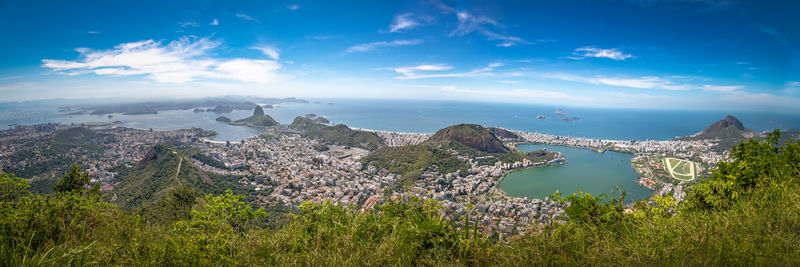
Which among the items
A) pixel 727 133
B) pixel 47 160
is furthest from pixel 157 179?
pixel 727 133

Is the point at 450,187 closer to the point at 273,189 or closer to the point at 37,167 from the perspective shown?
the point at 273,189

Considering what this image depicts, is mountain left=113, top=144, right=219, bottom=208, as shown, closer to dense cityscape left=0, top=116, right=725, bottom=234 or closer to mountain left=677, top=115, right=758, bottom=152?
dense cityscape left=0, top=116, right=725, bottom=234

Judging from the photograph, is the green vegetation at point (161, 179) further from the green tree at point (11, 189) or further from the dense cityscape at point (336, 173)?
the green tree at point (11, 189)

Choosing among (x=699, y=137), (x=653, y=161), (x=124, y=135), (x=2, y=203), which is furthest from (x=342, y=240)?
(x=699, y=137)

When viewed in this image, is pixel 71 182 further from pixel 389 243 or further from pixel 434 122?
pixel 434 122

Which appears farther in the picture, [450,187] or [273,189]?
[450,187]

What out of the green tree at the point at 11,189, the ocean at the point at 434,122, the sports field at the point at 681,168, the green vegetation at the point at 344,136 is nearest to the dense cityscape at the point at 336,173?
the green vegetation at the point at 344,136
